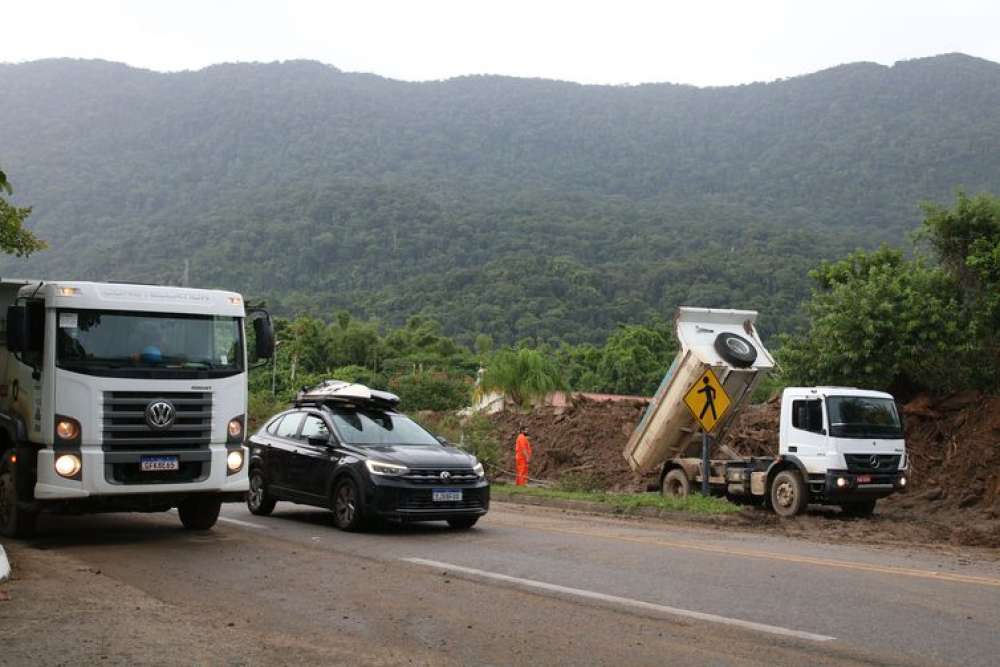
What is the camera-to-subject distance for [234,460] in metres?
12.9

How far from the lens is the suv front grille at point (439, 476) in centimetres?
1367

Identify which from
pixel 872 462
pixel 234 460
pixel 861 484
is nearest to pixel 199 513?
pixel 234 460

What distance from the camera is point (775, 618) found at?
855 centimetres

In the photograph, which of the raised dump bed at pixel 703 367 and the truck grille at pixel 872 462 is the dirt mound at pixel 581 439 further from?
the truck grille at pixel 872 462

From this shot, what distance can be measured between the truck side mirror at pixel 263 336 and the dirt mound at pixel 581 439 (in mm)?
12883

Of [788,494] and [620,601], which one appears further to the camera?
[788,494]

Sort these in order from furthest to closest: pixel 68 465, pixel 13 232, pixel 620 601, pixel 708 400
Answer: pixel 708 400
pixel 13 232
pixel 68 465
pixel 620 601

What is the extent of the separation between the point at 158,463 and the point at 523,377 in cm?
2371

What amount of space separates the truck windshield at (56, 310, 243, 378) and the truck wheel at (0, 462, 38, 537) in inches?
59.9

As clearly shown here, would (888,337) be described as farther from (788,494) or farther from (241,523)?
(241,523)

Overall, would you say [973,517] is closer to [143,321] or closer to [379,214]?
[143,321]

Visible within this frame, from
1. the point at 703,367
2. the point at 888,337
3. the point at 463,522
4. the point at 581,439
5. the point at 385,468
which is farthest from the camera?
the point at 581,439

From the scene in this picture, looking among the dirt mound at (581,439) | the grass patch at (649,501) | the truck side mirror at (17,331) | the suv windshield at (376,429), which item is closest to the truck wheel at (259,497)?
the suv windshield at (376,429)

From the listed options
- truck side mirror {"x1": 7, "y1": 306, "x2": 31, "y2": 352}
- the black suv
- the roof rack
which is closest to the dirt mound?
the roof rack
